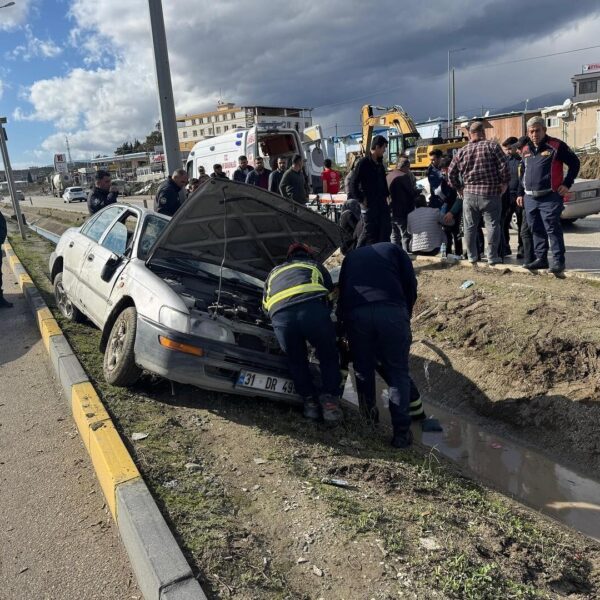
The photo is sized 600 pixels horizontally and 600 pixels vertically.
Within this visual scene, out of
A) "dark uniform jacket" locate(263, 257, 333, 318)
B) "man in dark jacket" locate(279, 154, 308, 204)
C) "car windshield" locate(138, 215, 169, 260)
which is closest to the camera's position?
"dark uniform jacket" locate(263, 257, 333, 318)

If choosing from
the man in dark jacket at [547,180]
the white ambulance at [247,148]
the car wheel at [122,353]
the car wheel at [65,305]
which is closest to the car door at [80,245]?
the car wheel at [65,305]

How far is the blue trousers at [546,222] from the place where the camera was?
6.25 metres

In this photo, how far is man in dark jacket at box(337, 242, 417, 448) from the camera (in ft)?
13.0

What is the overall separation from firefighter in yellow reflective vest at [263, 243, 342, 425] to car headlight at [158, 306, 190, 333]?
63 cm

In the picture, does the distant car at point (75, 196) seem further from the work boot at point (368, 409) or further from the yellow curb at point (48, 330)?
the work boot at point (368, 409)

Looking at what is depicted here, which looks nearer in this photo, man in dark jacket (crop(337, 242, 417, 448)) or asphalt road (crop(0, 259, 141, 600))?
asphalt road (crop(0, 259, 141, 600))

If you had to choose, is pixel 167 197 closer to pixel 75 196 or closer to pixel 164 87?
pixel 164 87

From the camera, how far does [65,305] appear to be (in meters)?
6.90

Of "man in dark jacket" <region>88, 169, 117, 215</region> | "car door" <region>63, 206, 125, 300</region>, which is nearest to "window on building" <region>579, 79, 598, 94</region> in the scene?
"man in dark jacket" <region>88, 169, 117, 215</region>

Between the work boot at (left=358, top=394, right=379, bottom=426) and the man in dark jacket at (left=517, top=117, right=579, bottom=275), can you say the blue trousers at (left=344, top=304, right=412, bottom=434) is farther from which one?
the man in dark jacket at (left=517, top=117, right=579, bottom=275)

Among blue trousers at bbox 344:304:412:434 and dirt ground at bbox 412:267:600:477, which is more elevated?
blue trousers at bbox 344:304:412:434

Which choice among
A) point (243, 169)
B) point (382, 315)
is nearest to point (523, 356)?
point (382, 315)

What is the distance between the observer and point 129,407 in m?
4.27

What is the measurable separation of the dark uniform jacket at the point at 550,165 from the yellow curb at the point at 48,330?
5774 millimetres
